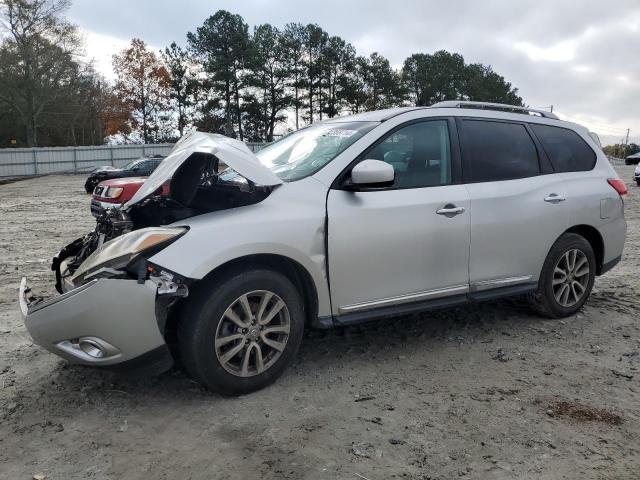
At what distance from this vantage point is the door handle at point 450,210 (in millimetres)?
3730

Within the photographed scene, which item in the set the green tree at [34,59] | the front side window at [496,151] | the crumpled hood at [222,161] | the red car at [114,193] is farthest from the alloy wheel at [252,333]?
the green tree at [34,59]

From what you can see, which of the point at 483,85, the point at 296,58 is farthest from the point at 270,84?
the point at 483,85

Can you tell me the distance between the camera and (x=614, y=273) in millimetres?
6293

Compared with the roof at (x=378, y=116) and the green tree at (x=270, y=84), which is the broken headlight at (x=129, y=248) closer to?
the roof at (x=378, y=116)

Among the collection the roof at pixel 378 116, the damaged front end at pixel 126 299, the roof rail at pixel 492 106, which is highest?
the roof rail at pixel 492 106

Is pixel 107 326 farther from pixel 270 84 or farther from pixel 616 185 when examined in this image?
pixel 270 84

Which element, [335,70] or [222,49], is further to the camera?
[335,70]

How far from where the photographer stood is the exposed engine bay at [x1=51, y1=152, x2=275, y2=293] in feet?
11.0

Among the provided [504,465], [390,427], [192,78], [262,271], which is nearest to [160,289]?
[262,271]

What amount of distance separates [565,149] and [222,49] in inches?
1823

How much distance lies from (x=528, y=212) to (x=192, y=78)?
48.7 m

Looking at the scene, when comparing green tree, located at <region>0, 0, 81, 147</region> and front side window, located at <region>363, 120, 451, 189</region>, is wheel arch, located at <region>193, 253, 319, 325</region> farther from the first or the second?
green tree, located at <region>0, 0, 81, 147</region>

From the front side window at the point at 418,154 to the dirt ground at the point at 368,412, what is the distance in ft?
4.15

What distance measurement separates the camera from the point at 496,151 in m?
4.22
